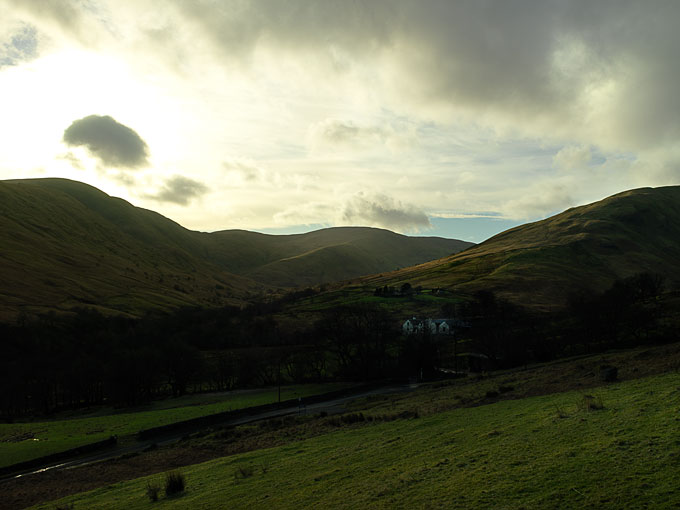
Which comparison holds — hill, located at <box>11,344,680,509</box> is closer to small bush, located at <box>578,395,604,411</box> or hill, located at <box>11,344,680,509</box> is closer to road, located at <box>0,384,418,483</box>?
small bush, located at <box>578,395,604,411</box>

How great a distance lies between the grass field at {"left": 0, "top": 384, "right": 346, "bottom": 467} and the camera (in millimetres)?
47625

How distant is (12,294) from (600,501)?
22502 cm

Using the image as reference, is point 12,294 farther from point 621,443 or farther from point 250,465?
point 621,443

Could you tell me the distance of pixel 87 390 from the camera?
91562 mm

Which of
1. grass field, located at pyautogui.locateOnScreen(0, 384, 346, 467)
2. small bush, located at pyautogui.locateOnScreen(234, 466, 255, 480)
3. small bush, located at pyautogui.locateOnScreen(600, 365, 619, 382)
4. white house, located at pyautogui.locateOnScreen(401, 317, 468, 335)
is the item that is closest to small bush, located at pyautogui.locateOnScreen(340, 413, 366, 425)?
small bush, located at pyautogui.locateOnScreen(234, 466, 255, 480)

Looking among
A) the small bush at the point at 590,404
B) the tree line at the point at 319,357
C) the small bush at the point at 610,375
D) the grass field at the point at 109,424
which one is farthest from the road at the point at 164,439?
the small bush at the point at 590,404

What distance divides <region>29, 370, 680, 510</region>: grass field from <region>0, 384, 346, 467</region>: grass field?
23.6 metres

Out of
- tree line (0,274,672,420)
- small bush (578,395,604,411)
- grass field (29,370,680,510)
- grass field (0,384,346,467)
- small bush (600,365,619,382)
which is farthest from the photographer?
tree line (0,274,672,420)

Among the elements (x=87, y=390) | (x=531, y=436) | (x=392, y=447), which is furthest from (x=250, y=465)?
(x=87, y=390)

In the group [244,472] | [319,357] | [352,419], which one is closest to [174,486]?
[244,472]

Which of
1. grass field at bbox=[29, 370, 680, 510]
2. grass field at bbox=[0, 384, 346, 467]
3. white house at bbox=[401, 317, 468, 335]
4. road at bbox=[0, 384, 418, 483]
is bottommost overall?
road at bbox=[0, 384, 418, 483]

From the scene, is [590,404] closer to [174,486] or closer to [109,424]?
[174,486]

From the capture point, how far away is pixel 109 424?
2357 inches

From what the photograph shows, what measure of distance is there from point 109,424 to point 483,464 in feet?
194
